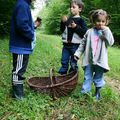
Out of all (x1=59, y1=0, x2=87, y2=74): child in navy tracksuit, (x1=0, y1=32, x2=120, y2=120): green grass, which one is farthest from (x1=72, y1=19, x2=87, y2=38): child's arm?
(x1=0, y1=32, x2=120, y2=120): green grass

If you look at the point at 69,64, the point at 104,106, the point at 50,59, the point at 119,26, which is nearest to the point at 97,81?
the point at 104,106

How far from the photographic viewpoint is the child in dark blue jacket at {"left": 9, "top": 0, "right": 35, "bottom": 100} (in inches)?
216

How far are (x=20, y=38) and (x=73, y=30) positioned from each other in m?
1.50

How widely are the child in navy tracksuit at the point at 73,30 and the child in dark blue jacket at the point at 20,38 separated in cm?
129

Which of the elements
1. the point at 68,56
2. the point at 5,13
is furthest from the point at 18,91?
the point at 5,13

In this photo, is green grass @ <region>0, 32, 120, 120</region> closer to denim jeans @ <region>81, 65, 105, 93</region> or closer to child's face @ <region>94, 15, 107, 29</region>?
denim jeans @ <region>81, 65, 105, 93</region>

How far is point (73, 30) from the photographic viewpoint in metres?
6.86

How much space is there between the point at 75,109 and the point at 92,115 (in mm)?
297

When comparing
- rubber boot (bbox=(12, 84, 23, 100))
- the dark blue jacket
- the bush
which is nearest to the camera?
the dark blue jacket

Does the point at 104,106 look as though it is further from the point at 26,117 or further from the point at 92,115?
the point at 26,117

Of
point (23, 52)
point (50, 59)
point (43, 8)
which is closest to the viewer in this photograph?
point (23, 52)

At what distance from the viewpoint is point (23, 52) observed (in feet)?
18.7

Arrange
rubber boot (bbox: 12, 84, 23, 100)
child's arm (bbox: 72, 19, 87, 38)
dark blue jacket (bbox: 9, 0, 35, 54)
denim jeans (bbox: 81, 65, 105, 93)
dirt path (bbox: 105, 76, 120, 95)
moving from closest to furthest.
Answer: dark blue jacket (bbox: 9, 0, 35, 54), rubber boot (bbox: 12, 84, 23, 100), denim jeans (bbox: 81, 65, 105, 93), child's arm (bbox: 72, 19, 87, 38), dirt path (bbox: 105, 76, 120, 95)

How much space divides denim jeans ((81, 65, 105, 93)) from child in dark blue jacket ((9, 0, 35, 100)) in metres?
1.16
